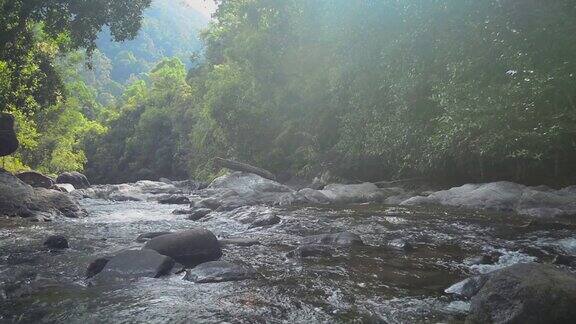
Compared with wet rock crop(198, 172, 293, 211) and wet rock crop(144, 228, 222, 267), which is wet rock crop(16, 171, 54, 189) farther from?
wet rock crop(144, 228, 222, 267)

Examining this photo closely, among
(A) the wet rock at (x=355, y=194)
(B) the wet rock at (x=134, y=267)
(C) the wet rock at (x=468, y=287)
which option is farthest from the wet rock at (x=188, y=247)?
(A) the wet rock at (x=355, y=194)

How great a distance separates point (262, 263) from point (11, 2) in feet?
33.2

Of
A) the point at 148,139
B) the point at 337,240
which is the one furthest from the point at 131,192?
the point at 148,139

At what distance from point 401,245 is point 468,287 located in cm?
275

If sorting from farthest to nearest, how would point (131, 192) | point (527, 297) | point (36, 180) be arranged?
point (131, 192)
point (36, 180)
point (527, 297)

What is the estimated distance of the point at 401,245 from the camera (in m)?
7.75

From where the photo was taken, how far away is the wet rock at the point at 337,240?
7.91 meters

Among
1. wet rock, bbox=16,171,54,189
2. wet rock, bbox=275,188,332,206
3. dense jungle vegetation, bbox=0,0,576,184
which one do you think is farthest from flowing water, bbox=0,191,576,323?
wet rock, bbox=16,171,54,189

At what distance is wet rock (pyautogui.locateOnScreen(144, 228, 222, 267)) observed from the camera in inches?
279

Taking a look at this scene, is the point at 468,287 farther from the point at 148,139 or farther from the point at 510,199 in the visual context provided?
the point at 148,139

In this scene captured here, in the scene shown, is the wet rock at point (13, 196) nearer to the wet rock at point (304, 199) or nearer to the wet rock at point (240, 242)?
the wet rock at point (240, 242)

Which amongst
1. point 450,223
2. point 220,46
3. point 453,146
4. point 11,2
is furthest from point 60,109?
point 450,223

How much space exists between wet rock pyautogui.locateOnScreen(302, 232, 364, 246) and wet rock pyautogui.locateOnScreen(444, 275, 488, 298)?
286cm

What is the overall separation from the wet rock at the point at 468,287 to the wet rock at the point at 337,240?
286 centimetres
